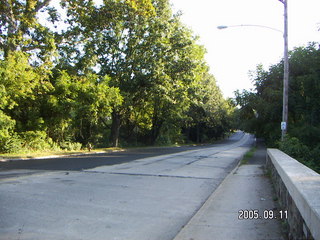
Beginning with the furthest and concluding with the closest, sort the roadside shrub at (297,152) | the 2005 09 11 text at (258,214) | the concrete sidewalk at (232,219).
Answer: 1. the roadside shrub at (297,152)
2. the 2005 09 11 text at (258,214)
3. the concrete sidewalk at (232,219)

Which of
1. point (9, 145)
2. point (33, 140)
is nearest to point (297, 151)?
point (9, 145)

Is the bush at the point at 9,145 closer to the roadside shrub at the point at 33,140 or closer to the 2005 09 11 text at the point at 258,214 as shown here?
the roadside shrub at the point at 33,140

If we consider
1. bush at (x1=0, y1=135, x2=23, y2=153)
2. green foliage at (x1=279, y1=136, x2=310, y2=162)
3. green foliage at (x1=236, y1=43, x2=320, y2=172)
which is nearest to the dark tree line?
bush at (x1=0, y1=135, x2=23, y2=153)

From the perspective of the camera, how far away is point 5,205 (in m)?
6.39

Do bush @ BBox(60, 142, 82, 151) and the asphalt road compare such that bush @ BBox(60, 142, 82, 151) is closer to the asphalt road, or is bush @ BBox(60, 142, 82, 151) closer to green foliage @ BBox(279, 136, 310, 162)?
the asphalt road

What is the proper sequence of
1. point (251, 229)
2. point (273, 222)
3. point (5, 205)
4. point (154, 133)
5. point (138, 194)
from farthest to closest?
point (154, 133) → point (138, 194) → point (5, 205) → point (273, 222) → point (251, 229)

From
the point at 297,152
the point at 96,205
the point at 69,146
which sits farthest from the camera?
the point at 69,146

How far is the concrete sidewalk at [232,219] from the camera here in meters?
4.90

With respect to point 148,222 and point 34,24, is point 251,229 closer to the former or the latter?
point 148,222

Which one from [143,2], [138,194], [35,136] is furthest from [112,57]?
[138,194]

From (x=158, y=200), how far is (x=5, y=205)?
3.23 m

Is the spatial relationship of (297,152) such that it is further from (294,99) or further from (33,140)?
(33,140)

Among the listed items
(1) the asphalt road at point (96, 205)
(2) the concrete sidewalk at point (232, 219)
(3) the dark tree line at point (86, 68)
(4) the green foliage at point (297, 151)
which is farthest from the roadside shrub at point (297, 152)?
(3) the dark tree line at point (86, 68)

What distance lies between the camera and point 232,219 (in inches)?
230
